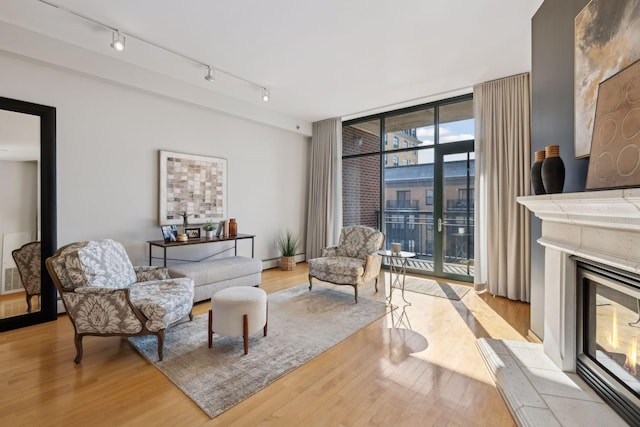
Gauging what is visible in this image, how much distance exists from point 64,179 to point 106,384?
94.1 inches

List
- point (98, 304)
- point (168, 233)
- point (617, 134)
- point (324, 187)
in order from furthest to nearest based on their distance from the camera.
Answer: point (324, 187)
point (168, 233)
point (98, 304)
point (617, 134)

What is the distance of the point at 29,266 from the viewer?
3006 mm

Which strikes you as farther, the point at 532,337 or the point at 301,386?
the point at 532,337

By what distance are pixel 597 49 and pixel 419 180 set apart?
10.4 ft

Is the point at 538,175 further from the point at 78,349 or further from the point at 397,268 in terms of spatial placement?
the point at 78,349

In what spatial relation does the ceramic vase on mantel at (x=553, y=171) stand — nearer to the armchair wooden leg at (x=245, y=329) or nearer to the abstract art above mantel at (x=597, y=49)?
the abstract art above mantel at (x=597, y=49)

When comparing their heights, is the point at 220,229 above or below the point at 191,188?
below

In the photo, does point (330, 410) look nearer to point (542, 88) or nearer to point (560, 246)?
point (560, 246)

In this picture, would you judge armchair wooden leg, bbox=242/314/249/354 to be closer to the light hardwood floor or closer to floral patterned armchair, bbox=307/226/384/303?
the light hardwood floor

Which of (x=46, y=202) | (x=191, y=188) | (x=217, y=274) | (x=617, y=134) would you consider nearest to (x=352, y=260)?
(x=217, y=274)

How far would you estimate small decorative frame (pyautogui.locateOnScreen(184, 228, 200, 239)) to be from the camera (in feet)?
13.5

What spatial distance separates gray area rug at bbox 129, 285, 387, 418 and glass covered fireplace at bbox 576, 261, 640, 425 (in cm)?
174

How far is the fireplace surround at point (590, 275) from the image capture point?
1465 mm

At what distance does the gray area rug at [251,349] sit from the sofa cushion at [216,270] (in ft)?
1.75
